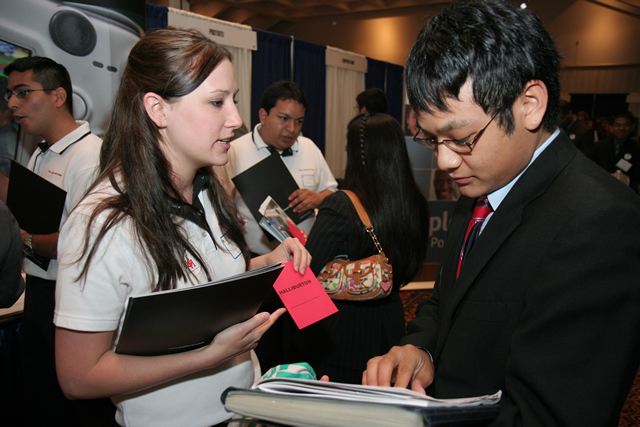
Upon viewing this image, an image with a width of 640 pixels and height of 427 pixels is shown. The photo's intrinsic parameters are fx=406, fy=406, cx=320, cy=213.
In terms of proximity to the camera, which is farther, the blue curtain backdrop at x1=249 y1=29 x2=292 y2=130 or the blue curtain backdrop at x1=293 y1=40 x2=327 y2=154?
the blue curtain backdrop at x1=293 y1=40 x2=327 y2=154

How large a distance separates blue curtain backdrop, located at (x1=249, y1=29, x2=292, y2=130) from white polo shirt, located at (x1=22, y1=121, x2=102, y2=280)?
11.3ft

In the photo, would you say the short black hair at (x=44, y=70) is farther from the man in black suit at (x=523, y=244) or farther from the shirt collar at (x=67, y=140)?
the man in black suit at (x=523, y=244)

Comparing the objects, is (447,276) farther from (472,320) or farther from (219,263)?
(219,263)

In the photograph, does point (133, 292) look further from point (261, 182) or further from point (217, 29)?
point (217, 29)

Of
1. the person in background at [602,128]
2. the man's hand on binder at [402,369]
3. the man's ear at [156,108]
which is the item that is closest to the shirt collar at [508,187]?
the man's hand on binder at [402,369]

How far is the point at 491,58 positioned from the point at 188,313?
85 centimetres

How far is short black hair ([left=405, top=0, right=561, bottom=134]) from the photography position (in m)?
0.78

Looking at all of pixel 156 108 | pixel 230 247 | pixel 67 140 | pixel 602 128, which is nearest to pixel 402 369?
pixel 230 247

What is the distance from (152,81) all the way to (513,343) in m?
1.05

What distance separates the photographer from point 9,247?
5.12 ft

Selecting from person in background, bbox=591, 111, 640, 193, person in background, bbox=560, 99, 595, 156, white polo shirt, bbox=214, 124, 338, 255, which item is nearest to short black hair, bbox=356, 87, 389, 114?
white polo shirt, bbox=214, 124, 338, 255

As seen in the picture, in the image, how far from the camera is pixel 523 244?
780 mm

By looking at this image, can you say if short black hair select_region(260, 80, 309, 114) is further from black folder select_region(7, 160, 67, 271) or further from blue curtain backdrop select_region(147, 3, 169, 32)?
blue curtain backdrop select_region(147, 3, 169, 32)

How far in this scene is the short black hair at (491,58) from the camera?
2.57 feet
